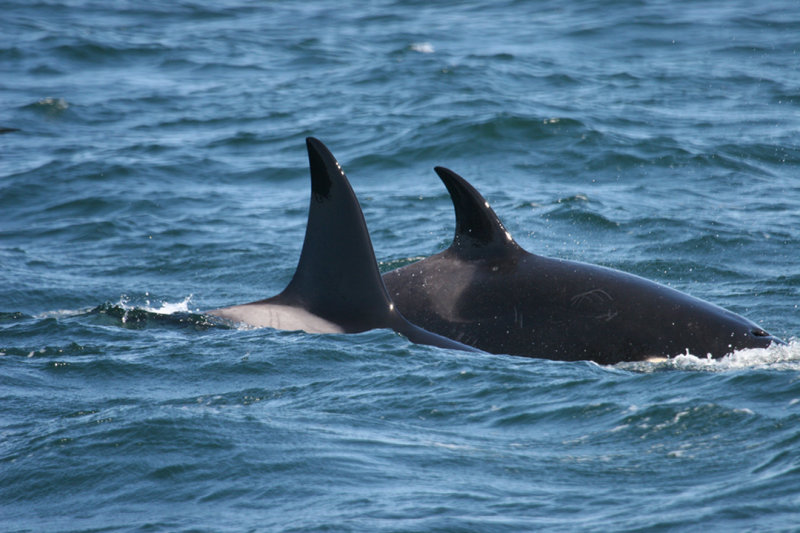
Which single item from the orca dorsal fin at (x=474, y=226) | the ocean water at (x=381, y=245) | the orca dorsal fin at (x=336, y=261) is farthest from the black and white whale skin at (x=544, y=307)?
the orca dorsal fin at (x=336, y=261)

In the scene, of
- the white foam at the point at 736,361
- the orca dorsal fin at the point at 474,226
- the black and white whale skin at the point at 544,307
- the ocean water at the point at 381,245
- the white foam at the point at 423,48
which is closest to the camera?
the ocean water at the point at 381,245

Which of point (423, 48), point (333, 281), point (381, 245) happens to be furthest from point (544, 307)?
point (423, 48)

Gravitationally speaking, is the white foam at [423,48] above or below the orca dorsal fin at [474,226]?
above

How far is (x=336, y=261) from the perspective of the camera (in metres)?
8.16

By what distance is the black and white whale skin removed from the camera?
8.20 m

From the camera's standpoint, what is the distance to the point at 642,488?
5535 mm

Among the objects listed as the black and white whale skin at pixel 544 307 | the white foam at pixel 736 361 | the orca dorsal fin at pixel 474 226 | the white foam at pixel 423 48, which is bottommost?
the white foam at pixel 736 361

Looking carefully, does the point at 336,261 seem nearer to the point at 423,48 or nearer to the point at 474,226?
the point at 474,226

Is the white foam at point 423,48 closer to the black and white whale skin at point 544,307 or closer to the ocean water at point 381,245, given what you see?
the ocean water at point 381,245

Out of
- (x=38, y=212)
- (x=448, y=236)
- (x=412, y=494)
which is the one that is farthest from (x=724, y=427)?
(x=38, y=212)

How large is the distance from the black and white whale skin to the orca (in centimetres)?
34

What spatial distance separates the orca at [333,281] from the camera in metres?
7.94

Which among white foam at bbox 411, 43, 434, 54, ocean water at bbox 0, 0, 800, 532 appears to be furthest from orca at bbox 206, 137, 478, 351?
white foam at bbox 411, 43, 434, 54

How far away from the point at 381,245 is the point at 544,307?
5299 millimetres
